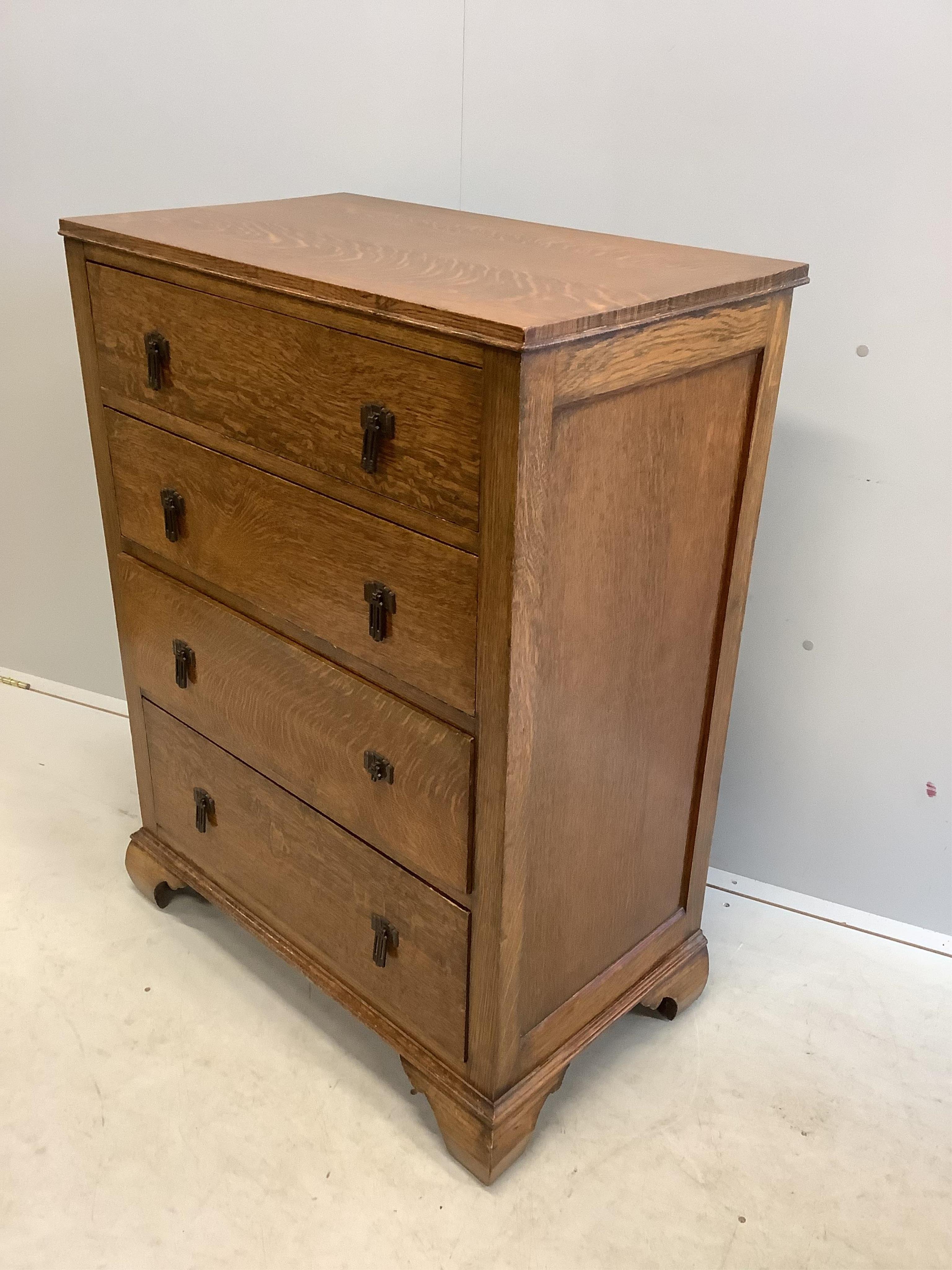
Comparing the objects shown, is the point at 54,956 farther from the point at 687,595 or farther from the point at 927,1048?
the point at 927,1048

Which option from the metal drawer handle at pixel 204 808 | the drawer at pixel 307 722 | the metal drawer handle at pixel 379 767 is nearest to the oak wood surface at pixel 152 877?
the metal drawer handle at pixel 204 808

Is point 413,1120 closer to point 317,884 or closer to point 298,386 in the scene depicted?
point 317,884

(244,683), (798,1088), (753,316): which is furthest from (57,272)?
(798,1088)

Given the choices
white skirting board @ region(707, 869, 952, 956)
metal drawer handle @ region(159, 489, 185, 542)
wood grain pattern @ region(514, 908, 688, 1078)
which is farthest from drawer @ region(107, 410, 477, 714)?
white skirting board @ region(707, 869, 952, 956)

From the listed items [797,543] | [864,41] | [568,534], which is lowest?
[797,543]

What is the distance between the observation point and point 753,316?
1.27 metres

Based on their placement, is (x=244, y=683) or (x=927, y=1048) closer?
(x=244, y=683)

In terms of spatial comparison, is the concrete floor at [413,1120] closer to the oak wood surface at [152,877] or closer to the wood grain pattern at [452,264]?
the oak wood surface at [152,877]

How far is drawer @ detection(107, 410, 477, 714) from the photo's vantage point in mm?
1187

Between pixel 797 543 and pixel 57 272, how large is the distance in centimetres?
145

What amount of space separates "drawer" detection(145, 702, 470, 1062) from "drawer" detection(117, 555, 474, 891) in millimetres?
39

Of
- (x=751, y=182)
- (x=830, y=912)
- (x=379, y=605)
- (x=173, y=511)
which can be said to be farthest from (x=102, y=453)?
(x=830, y=912)

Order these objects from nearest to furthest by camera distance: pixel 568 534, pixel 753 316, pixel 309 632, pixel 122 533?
pixel 568 534 < pixel 753 316 < pixel 309 632 < pixel 122 533

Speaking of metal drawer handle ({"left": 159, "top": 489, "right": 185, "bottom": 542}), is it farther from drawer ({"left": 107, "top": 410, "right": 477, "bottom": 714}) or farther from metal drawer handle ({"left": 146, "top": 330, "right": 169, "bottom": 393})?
metal drawer handle ({"left": 146, "top": 330, "right": 169, "bottom": 393})
